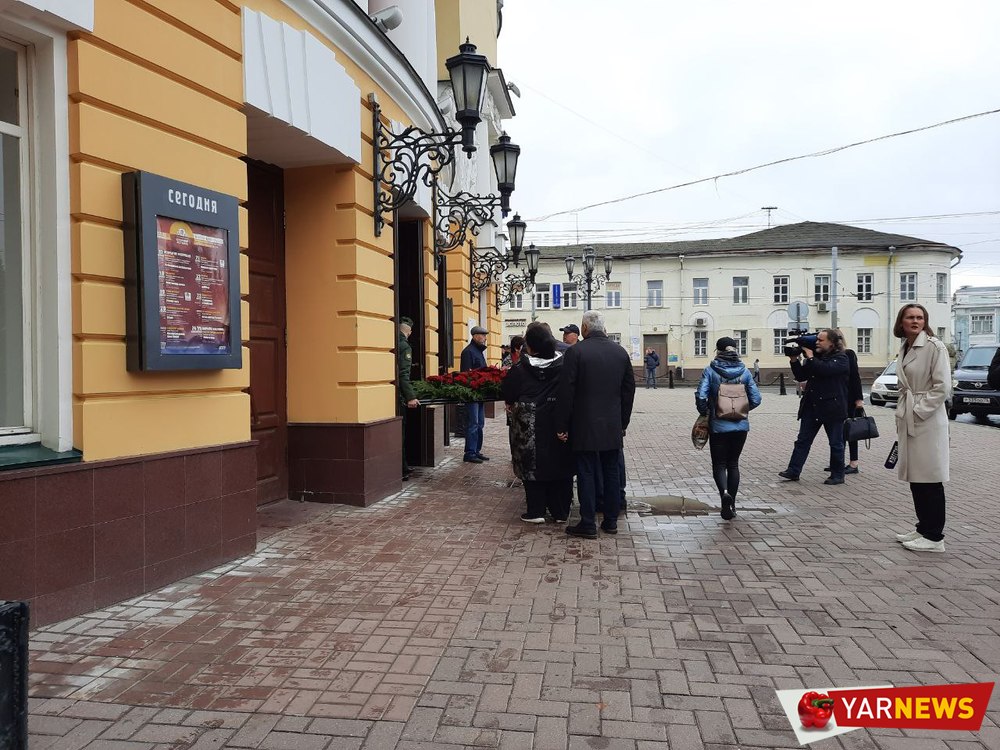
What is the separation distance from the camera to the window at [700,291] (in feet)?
157

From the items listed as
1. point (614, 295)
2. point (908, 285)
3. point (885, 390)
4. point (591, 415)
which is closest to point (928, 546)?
point (591, 415)

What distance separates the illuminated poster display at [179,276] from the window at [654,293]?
146ft

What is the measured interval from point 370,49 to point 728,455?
5.34m

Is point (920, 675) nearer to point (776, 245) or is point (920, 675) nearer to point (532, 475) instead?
point (532, 475)

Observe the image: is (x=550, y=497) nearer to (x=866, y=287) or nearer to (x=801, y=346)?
(x=801, y=346)

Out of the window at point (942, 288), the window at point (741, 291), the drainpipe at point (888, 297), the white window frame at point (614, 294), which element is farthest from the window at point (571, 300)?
the window at point (942, 288)

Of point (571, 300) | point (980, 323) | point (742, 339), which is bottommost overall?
point (742, 339)

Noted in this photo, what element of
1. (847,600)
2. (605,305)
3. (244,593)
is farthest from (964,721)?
(605,305)

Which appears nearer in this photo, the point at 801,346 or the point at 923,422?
the point at 923,422

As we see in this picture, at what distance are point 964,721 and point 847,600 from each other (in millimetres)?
1496

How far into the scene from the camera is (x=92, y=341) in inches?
173

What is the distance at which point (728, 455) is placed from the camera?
23.4 ft

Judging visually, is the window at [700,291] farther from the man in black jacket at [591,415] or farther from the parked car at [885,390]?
the man in black jacket at [591,415]

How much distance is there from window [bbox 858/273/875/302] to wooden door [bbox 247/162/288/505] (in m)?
46.9
